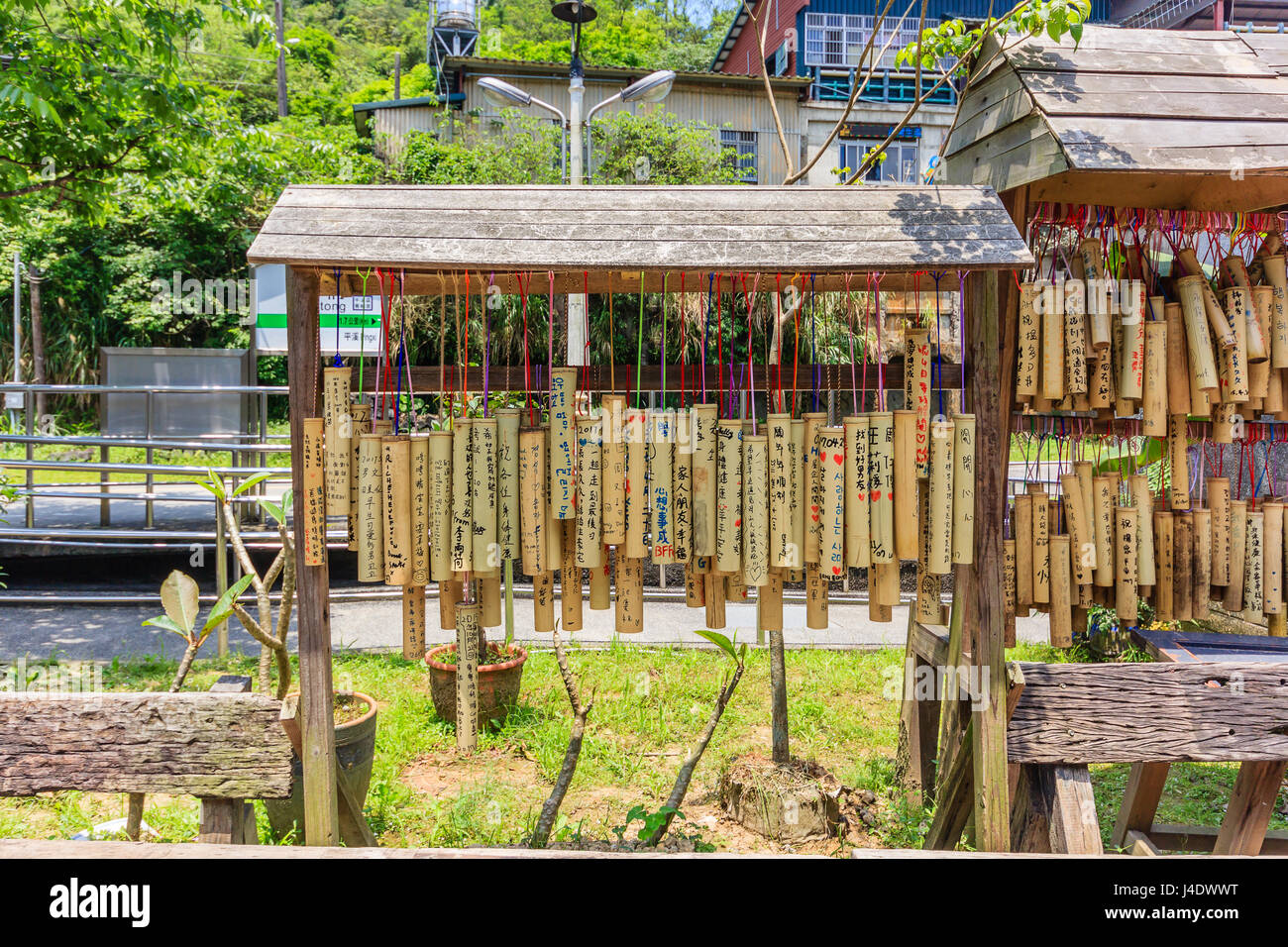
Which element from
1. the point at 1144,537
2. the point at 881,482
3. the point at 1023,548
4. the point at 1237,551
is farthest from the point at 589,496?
the point at 1237,551

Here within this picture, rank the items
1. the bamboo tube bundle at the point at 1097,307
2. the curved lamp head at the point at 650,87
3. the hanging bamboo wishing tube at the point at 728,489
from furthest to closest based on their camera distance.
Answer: the curved lamp head at the point at 650,87 → the bamboo tube bundle at the point at 1097,307 → the hanging bamboo wishing tube at the point at 728,489

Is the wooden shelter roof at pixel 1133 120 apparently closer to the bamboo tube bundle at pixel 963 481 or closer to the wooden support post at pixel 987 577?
the wooden support post at pixel 987 577

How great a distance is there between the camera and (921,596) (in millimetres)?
2537

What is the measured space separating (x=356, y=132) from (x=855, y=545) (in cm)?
1801

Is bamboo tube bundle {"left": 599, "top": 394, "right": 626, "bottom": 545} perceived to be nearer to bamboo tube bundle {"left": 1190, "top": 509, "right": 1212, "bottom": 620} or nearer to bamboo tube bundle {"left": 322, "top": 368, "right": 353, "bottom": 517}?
bamboo tube bundle {"left": 322, "top": 368, "right": 353, "bottom": 517}

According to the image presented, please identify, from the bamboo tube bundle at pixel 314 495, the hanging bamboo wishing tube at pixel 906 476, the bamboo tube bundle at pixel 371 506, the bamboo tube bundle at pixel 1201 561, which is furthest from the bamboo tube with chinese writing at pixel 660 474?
the bamboo tube bundle at pixel 1201 561

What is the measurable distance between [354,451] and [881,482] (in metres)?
1.45

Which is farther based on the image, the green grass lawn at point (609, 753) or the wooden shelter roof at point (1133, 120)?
the green grass lawn at point (609, 753)

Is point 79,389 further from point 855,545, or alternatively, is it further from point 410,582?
point 855,545

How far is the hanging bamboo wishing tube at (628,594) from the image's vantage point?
2.46 metres

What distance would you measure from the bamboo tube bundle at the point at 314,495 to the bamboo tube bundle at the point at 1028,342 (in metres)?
2.10

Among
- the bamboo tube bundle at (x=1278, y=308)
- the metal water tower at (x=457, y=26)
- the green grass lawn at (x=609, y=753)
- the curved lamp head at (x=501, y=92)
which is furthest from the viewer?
the metal water tower at (x=457, y=26)

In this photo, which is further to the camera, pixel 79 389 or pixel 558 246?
pixel 79 389

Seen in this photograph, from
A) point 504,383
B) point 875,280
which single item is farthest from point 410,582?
point 875,280
